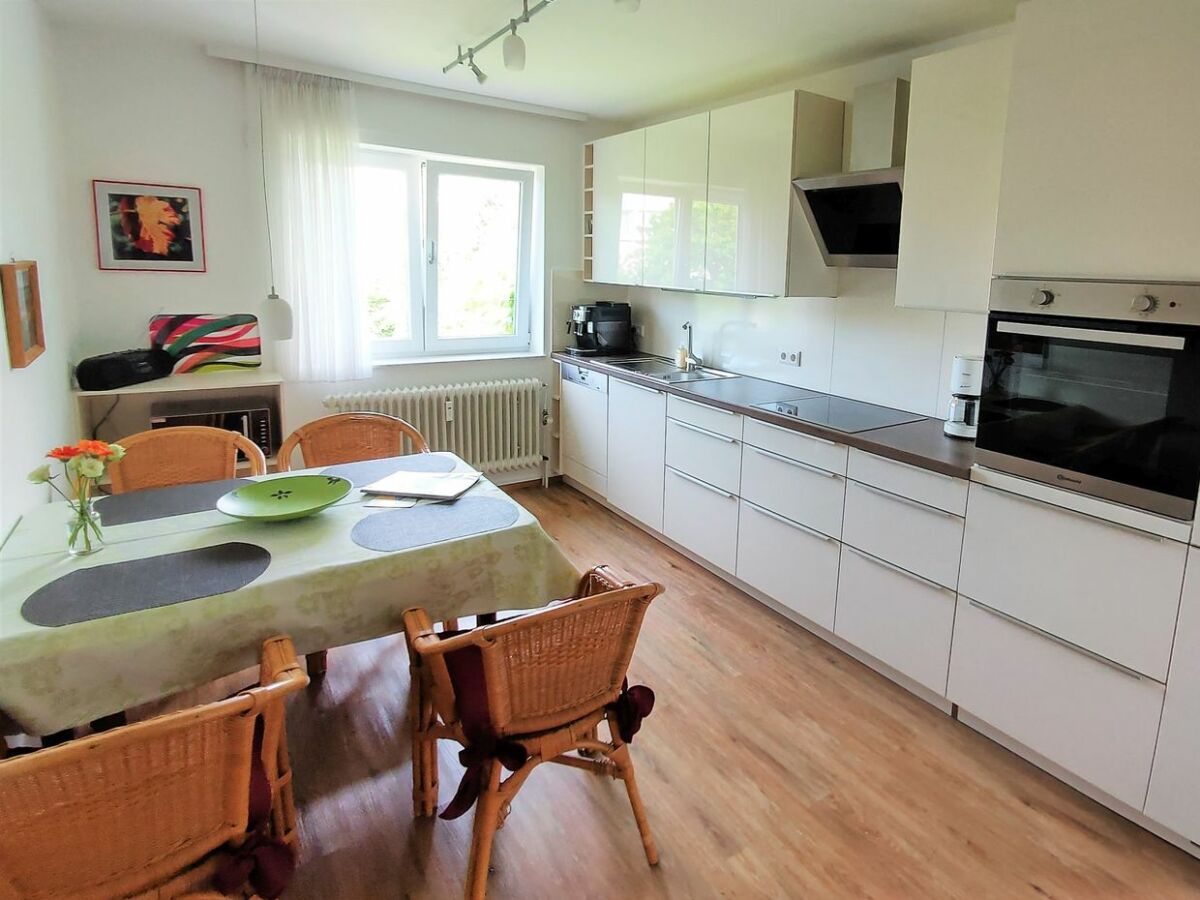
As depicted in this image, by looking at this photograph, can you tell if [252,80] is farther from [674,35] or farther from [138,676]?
[138,676]

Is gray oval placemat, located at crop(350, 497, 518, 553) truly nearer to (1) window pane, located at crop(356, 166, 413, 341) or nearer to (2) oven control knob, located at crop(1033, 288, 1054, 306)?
(2) oven control knob, located at crop(1033, 288, 1054, 306)

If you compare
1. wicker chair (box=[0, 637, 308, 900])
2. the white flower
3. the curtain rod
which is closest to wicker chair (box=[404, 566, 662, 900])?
wicker chair (box=[0, 637, 308, 900])

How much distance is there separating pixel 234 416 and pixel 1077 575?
11.3 ft

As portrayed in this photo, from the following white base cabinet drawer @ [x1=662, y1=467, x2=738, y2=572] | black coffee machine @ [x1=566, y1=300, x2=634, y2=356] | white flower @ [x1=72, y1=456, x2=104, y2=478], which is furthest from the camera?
black coffee machine @ [x1=566, y1=300, x2=634, y2=356]

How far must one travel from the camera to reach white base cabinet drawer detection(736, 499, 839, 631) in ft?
9.26

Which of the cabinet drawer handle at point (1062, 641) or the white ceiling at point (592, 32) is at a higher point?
the white ceiling at point (592, 32)

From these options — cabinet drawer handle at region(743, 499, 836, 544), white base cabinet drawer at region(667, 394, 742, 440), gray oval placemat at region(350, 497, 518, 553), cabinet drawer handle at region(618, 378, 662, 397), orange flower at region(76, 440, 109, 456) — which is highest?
orange flower at region(76, 440, 109, 456)

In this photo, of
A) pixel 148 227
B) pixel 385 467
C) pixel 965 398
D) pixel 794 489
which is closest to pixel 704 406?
pixel 794 489

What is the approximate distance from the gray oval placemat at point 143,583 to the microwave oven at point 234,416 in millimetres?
1814

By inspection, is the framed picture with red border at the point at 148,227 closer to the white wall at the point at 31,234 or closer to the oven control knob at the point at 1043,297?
the white wall at the point at 31,234

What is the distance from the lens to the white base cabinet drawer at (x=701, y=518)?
3.32 meters

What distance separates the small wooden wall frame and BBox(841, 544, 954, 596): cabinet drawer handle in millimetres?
2811

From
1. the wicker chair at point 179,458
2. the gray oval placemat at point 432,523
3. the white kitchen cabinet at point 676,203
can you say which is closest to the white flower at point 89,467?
the gray oval placemat at point 432,523

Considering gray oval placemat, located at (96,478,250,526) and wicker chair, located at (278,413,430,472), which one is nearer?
gray oval placemat, located at (96,478,250,526)
